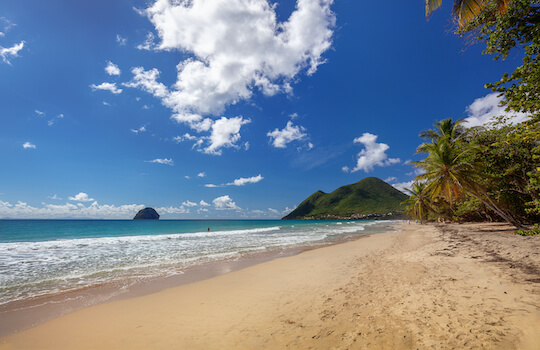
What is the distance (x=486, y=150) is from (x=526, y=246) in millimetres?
5411

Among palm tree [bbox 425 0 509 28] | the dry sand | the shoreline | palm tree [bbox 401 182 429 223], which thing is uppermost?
palm tree [bbox 425 0 509 28]

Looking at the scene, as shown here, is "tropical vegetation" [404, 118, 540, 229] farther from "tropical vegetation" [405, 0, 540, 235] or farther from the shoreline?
the shoreline

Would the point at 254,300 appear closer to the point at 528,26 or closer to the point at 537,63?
the point at 537,63

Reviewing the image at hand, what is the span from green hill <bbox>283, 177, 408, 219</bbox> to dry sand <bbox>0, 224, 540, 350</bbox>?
4869 inches

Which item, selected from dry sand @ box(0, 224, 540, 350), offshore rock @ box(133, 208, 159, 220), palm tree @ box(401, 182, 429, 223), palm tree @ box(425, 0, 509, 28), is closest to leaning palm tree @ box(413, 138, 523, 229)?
dry sand @ box(0, 224, 540, 350)

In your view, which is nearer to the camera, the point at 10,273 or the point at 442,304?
the point at 442,304

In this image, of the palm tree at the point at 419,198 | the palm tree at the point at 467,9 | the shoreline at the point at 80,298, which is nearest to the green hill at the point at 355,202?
the palm tree at the point at 419,198

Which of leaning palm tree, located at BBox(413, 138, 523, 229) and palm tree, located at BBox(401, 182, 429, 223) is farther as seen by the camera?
palm tree, located at BBox(401, 182, 429, 223)

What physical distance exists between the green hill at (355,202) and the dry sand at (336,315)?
12367 cm

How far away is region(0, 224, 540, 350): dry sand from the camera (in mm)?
3348

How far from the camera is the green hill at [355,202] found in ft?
437

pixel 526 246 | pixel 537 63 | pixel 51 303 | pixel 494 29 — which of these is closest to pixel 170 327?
pixel 51 303

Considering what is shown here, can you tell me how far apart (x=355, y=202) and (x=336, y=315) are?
509ft

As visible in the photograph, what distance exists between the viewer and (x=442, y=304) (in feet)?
13.9
